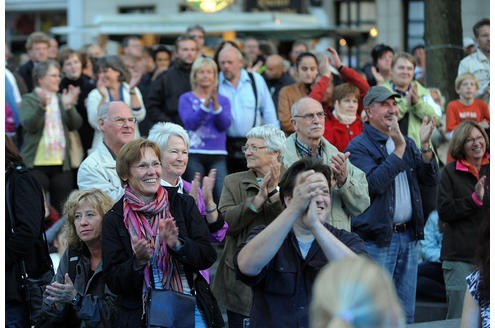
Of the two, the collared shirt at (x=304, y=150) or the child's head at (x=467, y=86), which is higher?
the child's head at (x=467, y=86)

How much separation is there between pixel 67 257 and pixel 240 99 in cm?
492

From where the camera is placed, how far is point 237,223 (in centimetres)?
827

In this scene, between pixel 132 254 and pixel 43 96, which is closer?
pixel 132 254

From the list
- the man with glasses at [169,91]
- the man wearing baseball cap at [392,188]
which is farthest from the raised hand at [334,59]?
the man with glasses at [169,91]

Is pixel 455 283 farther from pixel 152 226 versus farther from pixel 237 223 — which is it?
pixel 152 226

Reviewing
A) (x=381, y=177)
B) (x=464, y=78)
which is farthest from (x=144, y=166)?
(x=464, y=78)

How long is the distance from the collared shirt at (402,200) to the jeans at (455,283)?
778 mm

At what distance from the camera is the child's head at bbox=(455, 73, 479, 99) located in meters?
13.0

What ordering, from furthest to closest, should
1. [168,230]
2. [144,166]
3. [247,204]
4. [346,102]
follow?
[346,102] → [247,204] → [144,166] → [168,230]

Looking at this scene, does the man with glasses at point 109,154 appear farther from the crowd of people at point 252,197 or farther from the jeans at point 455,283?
the jeans at point 455,283

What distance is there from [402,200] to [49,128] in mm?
4887

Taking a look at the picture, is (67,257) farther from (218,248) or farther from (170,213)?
(218,248)

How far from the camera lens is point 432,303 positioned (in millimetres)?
11008

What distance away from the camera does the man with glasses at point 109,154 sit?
892 cm
